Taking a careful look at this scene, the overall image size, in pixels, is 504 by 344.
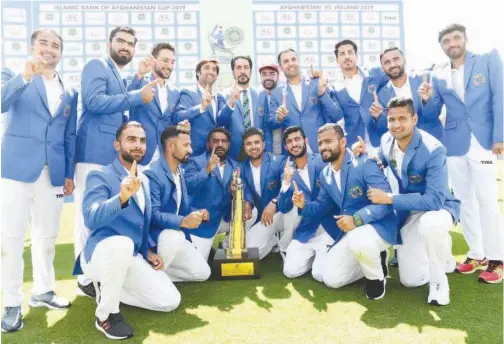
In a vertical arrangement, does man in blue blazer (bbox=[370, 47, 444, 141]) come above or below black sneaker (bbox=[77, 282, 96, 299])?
above

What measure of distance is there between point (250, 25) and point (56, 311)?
10.7 metres

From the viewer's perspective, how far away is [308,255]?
4.06m

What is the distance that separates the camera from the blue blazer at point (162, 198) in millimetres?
3496

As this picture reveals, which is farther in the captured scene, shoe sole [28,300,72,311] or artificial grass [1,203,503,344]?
shoe sole [28,300,72,311]

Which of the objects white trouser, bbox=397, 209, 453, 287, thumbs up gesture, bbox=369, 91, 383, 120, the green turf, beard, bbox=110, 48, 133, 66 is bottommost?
the green turf

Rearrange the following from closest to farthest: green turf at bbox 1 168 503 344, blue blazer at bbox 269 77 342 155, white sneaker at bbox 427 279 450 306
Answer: green turf at bbox 1 168 503 344, white sneaker at bbox 427 279 450 306, blue blazer at bbox 269 77 342 155

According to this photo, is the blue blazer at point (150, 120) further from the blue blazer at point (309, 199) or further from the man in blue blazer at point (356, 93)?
the man in blue blazer at point (356, 93)

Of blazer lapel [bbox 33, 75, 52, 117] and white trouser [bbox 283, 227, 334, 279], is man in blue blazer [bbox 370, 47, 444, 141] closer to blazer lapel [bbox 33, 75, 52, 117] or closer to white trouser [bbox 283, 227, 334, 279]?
white trouser [bbox 283, 227, 334, 279]

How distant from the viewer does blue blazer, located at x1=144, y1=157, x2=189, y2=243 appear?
11.5 ft

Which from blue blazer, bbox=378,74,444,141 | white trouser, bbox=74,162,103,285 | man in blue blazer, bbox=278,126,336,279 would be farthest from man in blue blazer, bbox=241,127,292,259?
white trouser, bbox=74,162,103,285

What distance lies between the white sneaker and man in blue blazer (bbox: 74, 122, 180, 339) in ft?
6.37

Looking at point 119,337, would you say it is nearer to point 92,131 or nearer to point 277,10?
point 92,131

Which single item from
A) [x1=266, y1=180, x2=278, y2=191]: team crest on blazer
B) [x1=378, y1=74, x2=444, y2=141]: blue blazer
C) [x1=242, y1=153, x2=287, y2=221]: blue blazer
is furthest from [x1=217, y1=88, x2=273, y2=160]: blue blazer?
[x1=378, y1=74, x2=444, y2=141]: blue blazer

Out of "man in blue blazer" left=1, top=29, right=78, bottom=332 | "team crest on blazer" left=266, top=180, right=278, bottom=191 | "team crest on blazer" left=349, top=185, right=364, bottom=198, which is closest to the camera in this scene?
"man in blue blazer" left=1, top=29, right=78, bottom=332
